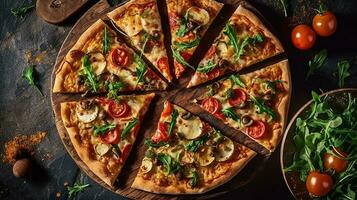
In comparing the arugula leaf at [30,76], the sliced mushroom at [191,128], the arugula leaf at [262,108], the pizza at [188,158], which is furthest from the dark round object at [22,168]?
the arugula leaf at [262,108]

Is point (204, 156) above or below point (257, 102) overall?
below

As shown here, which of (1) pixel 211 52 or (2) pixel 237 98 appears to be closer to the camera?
(2) pixel 237 98

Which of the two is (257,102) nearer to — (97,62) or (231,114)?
(231,114)

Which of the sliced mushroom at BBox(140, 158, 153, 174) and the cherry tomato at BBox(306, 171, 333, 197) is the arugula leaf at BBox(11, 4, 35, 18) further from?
the cherry tomato at BBox(306, 171, 333, 197)

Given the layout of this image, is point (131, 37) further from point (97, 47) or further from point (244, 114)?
point (244, 114)

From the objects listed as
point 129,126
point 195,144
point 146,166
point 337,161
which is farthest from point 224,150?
point 337,161

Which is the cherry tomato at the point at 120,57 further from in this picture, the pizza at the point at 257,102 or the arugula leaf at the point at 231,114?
the arugula leaf at the point at 231,114

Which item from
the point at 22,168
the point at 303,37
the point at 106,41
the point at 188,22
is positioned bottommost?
the point at 22,168
